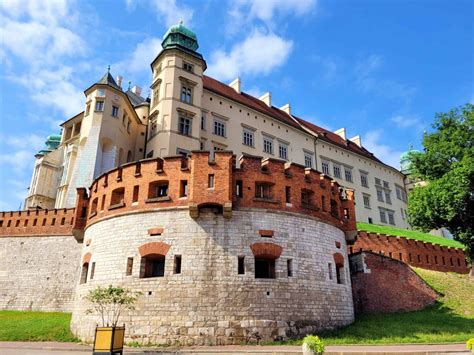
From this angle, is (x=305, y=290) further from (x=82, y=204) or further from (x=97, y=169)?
(x=97, y=169)

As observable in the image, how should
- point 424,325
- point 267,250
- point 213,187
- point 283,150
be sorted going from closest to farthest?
point 267,250
point 213,187
point 424,325
point 283,150

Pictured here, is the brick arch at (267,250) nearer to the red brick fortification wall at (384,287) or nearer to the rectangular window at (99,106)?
the red brick fortification wall at (384,287)

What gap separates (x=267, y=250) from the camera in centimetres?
1702

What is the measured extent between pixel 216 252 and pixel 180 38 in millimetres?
29858

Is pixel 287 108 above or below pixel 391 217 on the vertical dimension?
above


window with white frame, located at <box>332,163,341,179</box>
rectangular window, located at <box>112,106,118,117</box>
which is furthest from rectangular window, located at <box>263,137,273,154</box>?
rectangular window, located at <box>112,106,118,117</box>

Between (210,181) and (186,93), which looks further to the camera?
(186,93)

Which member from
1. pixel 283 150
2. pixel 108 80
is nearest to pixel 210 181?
pixel 108 80

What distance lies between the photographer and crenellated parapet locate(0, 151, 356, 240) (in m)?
17.3

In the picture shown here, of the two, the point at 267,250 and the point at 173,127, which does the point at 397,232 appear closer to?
the point at 173,127

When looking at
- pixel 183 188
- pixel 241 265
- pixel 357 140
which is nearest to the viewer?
pixel 241 265

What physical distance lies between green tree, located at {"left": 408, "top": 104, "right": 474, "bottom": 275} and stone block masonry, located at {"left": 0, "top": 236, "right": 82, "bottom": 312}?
Answer: 28553 mm

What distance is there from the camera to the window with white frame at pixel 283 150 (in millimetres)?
45594

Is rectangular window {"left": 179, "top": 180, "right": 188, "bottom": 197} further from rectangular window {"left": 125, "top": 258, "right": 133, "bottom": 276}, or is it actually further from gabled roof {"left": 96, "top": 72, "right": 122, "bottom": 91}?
gabled roof {"left": 96, "top": 72, "right": 122, "bottom": 91}
